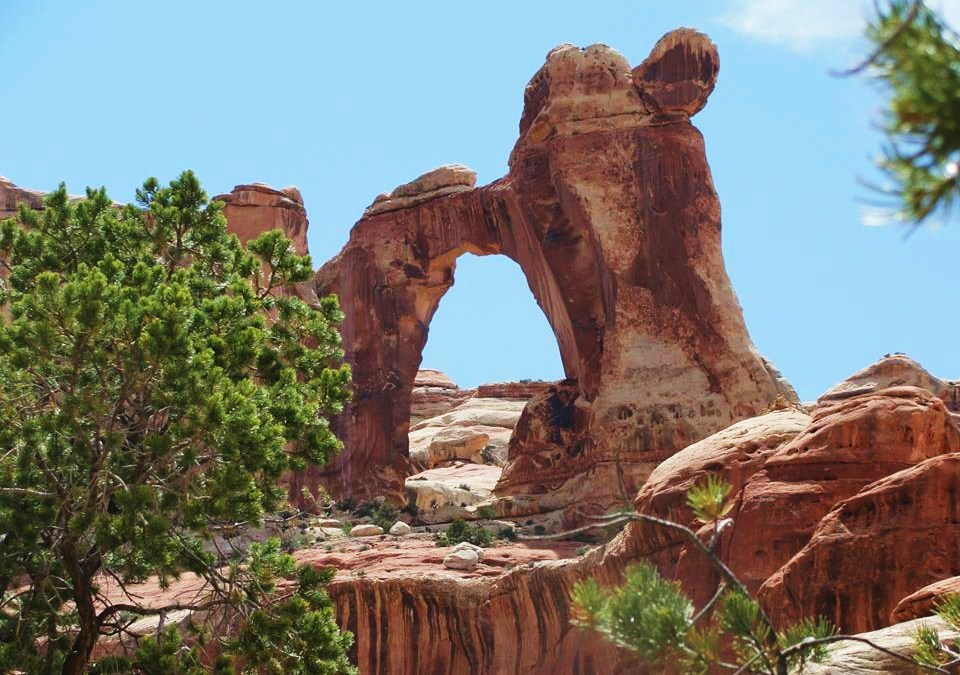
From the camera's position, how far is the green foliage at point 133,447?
18.3 m

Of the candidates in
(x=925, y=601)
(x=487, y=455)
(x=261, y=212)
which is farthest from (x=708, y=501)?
(x=487, y=455)

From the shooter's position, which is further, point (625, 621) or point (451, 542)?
point (451, 542)

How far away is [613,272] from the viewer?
40531mm

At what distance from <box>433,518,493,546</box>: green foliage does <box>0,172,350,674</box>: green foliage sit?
45.1ft

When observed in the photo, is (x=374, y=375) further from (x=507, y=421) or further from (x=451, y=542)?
(x=507, y=421)

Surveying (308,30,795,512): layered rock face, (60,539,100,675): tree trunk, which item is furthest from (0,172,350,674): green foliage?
(308,30,795,512): layered rock face

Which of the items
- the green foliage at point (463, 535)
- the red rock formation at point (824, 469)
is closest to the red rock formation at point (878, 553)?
the red rock formation at point (824, 469)

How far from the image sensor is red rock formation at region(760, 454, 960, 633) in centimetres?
1727

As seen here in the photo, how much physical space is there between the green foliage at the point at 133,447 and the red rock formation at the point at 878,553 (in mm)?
6355

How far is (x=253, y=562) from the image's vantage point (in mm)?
20781

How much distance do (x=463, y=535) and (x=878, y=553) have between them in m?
18.9

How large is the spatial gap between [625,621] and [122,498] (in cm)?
1016

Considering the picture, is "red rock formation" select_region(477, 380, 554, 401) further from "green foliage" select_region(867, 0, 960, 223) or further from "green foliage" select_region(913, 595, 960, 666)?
"green foliage" select_region(867, 0, 960, 223)

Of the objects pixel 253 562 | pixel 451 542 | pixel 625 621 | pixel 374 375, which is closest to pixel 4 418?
pixel 253 562
